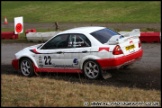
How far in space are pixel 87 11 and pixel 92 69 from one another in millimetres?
29629

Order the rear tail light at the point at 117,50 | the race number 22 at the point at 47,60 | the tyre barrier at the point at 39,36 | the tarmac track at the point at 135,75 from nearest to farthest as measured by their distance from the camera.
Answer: the tarmac track at the point at 135,75, the rear tail light at the point at 117,50, the race number 22 at the point at 47,60, the tyre barrier at the point at 39,36

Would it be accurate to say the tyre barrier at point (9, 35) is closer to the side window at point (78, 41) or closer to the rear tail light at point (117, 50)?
the side window at point (78, 41)

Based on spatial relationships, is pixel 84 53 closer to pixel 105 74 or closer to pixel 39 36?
pixel 105 74

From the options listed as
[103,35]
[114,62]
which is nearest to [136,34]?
[103,35]

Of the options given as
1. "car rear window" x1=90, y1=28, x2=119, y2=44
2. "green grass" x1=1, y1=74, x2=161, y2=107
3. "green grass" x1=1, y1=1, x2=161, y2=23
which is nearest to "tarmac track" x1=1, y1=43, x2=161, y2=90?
"car rear window" x1=90, y1=28, x2=119, y2=44

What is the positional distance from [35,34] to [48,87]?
12.0 m

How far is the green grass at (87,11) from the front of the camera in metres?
Answer: 34.3

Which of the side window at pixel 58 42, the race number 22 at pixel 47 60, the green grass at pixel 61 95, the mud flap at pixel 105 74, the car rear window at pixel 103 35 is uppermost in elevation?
the car rear window at pixel 103 35

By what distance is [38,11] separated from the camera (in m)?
44.9

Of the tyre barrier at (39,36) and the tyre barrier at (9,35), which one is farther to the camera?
the tyre barrier at (9,35)

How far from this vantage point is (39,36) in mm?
21266

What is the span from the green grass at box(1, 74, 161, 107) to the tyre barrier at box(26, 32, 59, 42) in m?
11.0

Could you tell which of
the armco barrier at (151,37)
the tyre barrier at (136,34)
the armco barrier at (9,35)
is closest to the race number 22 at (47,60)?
the tyre barrier at (136,34)

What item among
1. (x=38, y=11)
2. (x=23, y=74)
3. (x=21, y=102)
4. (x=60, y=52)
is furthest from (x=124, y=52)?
(x=38, y=11)
